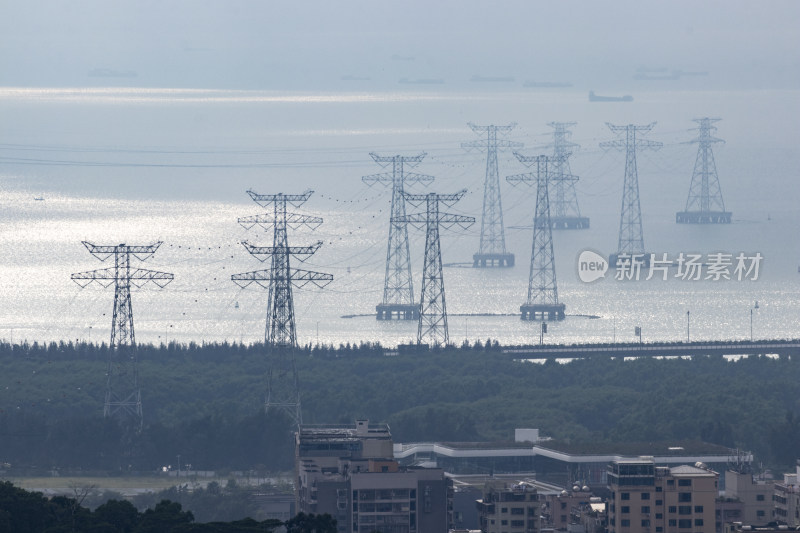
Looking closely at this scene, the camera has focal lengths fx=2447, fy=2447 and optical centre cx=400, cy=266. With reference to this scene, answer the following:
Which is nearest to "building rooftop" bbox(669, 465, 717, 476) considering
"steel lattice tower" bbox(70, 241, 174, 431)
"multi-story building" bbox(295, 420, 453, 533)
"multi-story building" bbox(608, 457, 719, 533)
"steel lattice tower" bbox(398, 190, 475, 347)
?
"multi-story building" bbox(608, 457, 719, 533)

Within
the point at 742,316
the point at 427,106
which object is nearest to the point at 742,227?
the point at 742,316

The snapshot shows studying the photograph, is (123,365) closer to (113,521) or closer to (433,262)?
(433,262)

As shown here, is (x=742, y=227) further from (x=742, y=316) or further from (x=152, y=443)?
(x=152, y=443)

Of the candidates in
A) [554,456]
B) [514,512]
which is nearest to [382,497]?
[514,512]

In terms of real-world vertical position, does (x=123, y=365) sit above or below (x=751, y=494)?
above

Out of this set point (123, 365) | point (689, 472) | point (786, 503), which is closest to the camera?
point (689, 472)

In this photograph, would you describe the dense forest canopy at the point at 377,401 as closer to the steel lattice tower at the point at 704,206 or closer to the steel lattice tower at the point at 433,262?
the steel lattice tower at the point at 433,262

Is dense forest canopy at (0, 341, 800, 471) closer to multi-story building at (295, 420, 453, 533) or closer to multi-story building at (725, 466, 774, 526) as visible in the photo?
multi-story building at (725, 466, 774, 526)
